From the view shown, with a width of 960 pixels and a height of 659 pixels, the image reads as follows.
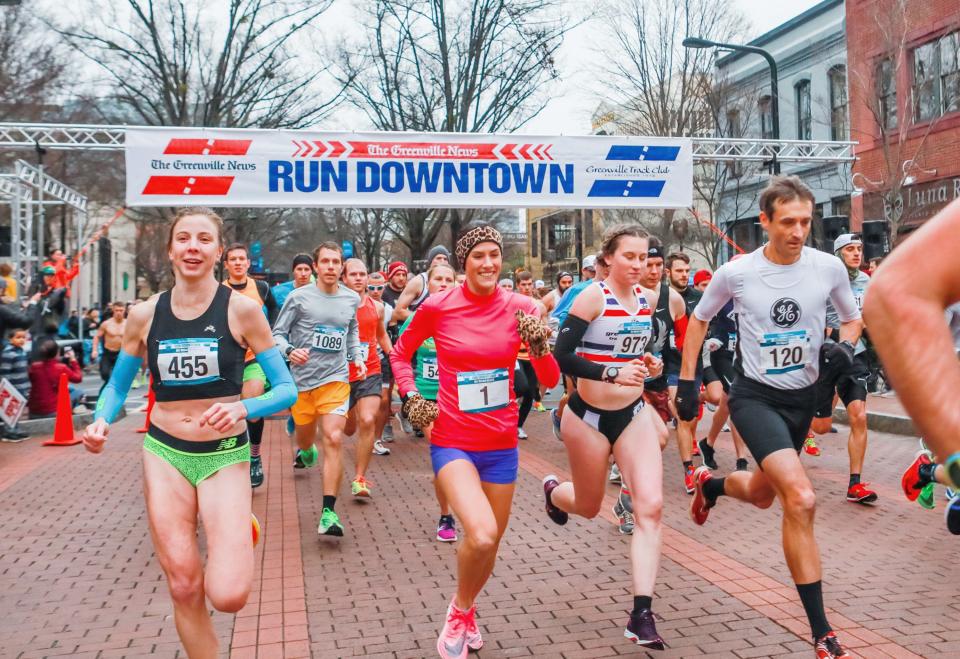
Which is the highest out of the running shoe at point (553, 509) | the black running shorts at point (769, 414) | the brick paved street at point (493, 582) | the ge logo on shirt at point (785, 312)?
the ge logo on shirt at point (785, 312)

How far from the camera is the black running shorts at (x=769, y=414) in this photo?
4398 millimetres

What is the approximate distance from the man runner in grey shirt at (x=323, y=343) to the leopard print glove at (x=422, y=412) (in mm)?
2701

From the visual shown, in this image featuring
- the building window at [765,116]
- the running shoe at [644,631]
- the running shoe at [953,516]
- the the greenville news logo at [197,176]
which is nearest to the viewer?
the running shoe at [953,516]

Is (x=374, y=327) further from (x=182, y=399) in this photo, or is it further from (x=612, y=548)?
(x=182, y=399)

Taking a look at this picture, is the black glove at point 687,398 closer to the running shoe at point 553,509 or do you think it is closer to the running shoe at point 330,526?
the running shoe at point 553,509

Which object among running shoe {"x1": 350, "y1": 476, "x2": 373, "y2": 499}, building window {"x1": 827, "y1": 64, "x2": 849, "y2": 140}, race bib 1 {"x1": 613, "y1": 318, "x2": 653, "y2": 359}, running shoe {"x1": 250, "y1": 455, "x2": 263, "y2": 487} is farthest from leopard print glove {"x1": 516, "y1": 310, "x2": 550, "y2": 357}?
building window {"x1": 827, "y1": 64, "x2": 849, "y2": 140}

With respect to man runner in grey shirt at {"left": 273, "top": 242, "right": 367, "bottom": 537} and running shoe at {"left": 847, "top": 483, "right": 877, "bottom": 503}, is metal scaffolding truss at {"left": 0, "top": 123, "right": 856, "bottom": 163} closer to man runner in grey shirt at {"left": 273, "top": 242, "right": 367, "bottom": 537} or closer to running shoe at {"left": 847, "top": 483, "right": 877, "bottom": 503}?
man runner in grey shirt at {"left": 273, "top": 242, "right": 367, "bottom": 537}

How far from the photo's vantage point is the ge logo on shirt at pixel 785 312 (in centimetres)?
457

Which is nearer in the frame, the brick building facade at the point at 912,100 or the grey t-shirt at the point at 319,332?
the grey t-shirt at the point at 319,332

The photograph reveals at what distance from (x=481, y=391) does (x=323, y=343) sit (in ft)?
10.2

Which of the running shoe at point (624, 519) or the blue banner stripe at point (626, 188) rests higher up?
the blue banner stripe at point (626, 188)

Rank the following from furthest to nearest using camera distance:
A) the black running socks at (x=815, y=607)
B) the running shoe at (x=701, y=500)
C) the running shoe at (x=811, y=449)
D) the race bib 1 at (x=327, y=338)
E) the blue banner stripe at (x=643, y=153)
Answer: the blue banner stripe at (x=643, y=153), the running shoe at (x=811, y=449), the race bib 1 at (x=327, y=338), the running shoe at (x=701, y=500), the black running socks at (x=815, y=607)

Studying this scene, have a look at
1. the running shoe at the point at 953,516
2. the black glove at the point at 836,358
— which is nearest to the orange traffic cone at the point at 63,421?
the black glove at the point at 836,358

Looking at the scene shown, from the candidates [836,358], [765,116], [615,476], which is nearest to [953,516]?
[836,358]
